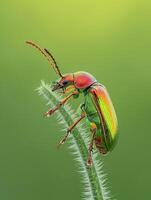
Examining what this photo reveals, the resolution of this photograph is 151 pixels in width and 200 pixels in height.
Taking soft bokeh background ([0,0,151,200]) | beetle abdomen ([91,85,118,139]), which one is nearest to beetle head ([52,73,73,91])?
beetle abdomen ([91,85,118,139])

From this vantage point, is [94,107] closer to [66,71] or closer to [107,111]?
[107,111]

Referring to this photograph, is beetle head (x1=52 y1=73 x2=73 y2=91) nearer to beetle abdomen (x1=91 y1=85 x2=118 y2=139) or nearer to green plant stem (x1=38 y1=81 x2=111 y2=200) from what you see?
beetle abdomen (x1=91 y1=85 x2=118 y2=139)

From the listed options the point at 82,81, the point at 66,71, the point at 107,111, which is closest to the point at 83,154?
the point at 107,111

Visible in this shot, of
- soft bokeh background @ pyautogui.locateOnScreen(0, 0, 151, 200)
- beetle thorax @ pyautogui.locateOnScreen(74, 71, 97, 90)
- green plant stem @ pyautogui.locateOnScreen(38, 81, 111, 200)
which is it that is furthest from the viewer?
soft bokeh background @ pyautogui.locateOnScreen(0, 0, 151, 200)

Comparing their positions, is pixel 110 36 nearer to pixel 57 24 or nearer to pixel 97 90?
pixel 57 24
